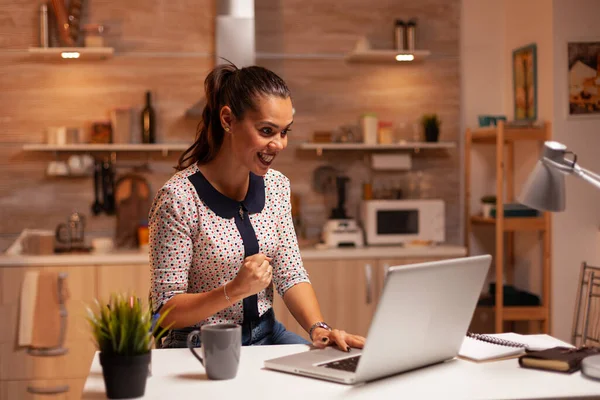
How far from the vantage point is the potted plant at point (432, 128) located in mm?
5062

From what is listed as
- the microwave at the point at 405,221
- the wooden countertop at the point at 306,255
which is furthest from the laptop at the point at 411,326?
the microwave at the point at 405,221

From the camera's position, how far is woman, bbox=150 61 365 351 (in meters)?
2.30

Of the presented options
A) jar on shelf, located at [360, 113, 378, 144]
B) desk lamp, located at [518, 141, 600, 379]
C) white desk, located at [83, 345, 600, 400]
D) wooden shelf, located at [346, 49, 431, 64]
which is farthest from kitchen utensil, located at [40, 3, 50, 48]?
desk lamp, located at [518, 141, 600, 379]

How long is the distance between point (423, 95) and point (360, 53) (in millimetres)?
581

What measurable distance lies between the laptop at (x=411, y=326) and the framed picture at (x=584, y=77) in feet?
10.1

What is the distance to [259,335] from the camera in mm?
2457

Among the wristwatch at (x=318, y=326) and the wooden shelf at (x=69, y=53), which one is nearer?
the wristwatch at (x=318, y=326)

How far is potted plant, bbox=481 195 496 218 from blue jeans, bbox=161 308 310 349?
2641 millimetres

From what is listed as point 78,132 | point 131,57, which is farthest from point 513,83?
point 78,132

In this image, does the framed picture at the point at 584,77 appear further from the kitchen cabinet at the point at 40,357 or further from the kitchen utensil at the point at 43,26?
the kitchen utensil at the point at 43,26

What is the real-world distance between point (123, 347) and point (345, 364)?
1.67 ft

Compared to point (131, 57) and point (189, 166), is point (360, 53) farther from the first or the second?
point (189, 166)

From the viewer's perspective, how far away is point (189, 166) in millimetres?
2518

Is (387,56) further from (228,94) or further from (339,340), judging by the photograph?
(339,340)
